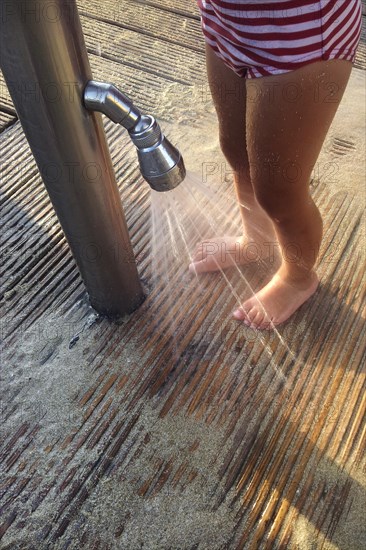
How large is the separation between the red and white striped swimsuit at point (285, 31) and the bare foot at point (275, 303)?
0.58 m

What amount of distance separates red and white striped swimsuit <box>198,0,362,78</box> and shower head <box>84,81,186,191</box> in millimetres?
200

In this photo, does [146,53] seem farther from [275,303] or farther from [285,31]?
[285,31]

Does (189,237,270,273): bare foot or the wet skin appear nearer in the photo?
the wet skin

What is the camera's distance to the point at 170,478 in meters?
1.14

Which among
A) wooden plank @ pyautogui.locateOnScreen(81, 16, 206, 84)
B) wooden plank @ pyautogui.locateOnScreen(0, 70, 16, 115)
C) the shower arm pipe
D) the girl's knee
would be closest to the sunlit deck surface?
the girl's knee

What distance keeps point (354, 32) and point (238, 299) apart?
701 millimetres

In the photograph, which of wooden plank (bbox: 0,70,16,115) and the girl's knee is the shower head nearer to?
the girl's knee

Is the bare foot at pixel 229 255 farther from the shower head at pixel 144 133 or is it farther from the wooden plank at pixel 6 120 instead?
the wooden plank at pixel 6 120

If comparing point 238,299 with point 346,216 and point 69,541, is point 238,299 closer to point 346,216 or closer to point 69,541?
point 346,216

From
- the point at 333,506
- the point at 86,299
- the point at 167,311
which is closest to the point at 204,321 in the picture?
the point at 167,311

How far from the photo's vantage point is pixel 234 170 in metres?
1.39

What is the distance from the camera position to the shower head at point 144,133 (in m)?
0.98

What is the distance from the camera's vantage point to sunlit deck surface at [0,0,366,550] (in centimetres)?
108

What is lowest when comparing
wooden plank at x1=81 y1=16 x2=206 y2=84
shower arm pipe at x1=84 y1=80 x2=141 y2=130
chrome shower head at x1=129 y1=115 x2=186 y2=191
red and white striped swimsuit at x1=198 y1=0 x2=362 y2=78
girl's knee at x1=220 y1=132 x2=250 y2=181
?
wooden plank at x1=81 y1=16 x2=206 y2=84
